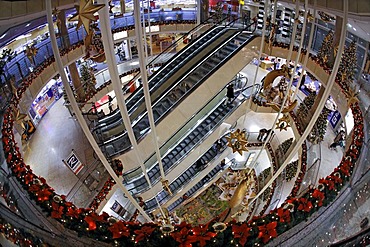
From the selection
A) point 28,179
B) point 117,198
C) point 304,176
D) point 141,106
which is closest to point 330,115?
point 304,176

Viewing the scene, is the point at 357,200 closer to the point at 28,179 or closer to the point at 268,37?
the point at 28,179

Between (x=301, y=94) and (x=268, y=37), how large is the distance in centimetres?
492

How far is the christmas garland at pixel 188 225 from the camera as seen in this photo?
5.52m

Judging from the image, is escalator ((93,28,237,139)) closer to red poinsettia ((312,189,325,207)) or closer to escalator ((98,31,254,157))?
escalator ((98,31,254,157))

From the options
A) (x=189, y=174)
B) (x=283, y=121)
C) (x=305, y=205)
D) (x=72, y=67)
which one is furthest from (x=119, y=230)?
(x=72, y=67)

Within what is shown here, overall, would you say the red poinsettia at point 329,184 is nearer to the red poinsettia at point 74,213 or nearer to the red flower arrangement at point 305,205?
the red flower arrangement at point 305,205

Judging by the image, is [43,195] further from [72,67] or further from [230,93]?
[72,67]

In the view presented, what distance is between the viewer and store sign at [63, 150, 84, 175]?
33.0ft

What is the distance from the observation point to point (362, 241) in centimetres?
504

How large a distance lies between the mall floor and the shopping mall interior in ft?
0.17

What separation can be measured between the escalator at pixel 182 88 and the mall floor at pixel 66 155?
98cm

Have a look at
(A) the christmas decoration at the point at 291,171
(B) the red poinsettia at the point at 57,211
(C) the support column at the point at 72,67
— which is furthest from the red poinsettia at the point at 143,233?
(C) the support column at the point at 72,67

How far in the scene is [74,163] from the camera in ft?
33.6

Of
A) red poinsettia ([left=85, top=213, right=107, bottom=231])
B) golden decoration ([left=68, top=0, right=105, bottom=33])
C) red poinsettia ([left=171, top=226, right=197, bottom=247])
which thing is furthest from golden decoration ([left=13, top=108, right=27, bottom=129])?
golden decoration ([left=68, top=0, right=105, bottom=33])
